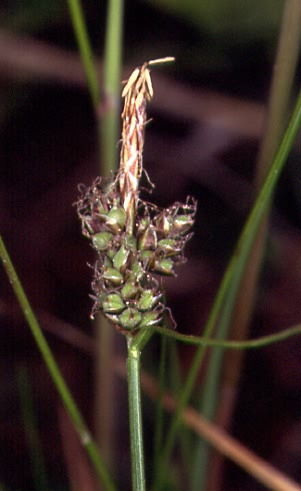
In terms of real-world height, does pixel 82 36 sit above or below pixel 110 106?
above

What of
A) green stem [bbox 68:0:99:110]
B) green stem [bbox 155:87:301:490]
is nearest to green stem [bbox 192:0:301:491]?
green stem [bbox 155:87:301:490]

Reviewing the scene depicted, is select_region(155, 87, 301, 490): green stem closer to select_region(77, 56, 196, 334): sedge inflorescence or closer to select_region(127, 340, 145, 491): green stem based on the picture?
select_region(77, 56, 196, 334): sedge inflorescence

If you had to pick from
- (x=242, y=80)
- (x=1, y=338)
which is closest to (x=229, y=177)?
(x=242, y=80)

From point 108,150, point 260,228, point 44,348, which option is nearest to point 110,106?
point 108,150

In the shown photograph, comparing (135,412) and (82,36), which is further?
(82,36)

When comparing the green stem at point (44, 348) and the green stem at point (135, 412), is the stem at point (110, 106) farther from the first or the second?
the green stem at point (135, 412)

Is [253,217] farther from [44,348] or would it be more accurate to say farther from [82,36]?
[82,36]
